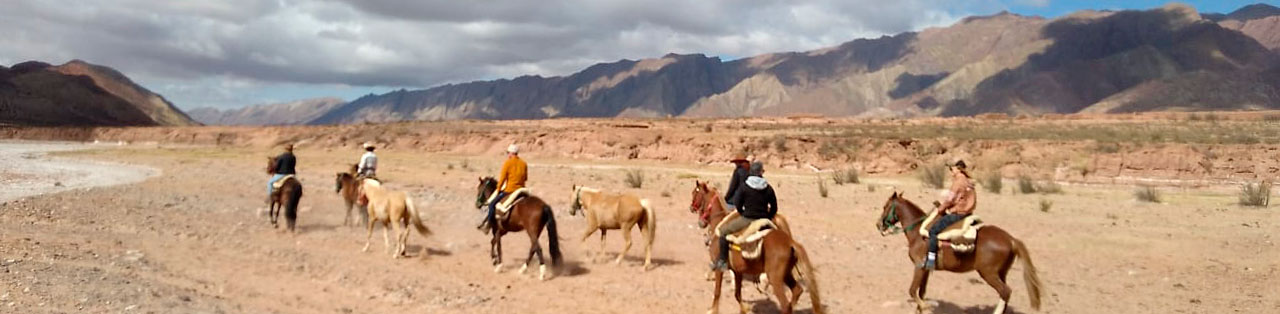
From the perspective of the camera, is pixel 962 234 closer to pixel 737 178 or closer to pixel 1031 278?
pixel 1031 278

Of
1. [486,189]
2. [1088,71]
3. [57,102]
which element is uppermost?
[1088,71]

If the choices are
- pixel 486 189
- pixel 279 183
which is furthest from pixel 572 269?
pixel 279 183

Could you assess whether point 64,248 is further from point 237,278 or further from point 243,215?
point 243,215

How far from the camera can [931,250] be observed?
9.41 m

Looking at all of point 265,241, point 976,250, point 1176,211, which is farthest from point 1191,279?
point 265,241

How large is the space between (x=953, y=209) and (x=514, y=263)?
6.97 meters

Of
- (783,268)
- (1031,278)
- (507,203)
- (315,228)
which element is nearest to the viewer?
(783,268)

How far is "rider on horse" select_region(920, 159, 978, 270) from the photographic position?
9.41 m

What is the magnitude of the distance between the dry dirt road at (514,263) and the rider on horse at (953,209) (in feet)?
3.57

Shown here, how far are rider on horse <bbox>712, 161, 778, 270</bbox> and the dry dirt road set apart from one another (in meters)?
Result: 1.27

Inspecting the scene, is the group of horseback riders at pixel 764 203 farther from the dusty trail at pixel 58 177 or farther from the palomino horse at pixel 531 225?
the dusty trail at pixel 58 177

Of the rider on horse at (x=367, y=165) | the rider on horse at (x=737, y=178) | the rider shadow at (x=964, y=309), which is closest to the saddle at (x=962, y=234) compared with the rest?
the rider shadow at (x=964, y=309)

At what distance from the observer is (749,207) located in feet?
29.0

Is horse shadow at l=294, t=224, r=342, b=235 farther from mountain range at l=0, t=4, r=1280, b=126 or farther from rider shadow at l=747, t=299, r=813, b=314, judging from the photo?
mountain range at l=0, t=4, r=1280, b=126
